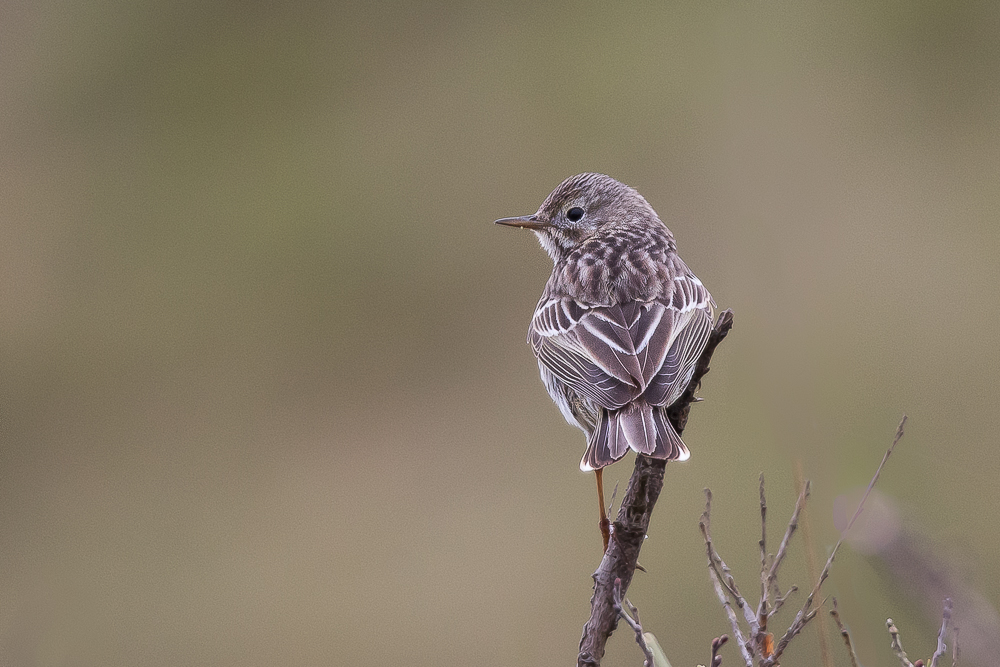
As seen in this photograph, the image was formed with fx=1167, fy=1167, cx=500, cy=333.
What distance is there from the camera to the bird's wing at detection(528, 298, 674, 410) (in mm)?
4879

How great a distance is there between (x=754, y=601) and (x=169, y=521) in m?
6.52

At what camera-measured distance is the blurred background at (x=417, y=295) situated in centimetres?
1127

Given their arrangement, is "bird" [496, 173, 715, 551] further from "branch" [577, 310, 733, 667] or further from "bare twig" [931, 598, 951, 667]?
"bare twig" [931, 598, 951, 667]

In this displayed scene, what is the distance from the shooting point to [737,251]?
1253cm

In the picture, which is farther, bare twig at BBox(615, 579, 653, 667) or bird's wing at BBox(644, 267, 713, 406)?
bird's wing at BBox(644, 267, 713, 406)

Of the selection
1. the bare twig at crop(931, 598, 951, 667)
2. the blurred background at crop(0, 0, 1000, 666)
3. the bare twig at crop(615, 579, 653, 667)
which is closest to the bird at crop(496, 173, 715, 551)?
the bare twig at crop(615, 579, 653, 667)

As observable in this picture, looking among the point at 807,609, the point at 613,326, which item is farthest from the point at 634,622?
the point at 613,326

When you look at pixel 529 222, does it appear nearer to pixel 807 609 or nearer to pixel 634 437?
pixel 634 437

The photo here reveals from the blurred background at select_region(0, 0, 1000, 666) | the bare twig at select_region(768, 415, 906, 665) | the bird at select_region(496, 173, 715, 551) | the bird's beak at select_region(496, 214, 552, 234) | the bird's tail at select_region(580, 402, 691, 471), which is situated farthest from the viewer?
the blurred background at select_region(0, 0, 1000, 666)

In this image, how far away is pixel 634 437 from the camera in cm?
446

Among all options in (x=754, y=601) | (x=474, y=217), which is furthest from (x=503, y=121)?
(x=754, y=601)

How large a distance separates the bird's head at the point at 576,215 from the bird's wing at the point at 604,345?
3.76 ft

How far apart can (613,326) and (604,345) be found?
0.60 feet

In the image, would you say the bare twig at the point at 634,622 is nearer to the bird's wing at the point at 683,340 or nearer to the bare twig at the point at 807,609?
the bare twig at the point at 807,609
